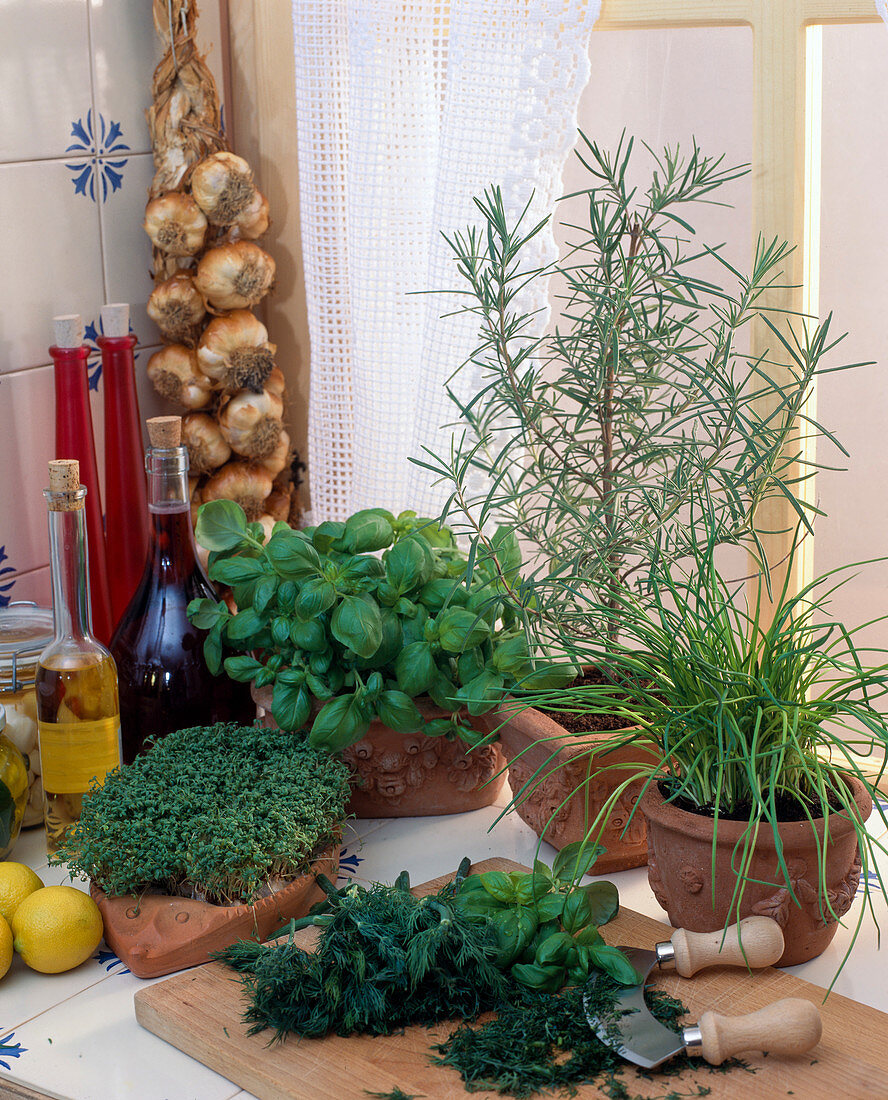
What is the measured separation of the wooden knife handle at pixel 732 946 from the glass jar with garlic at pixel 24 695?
534 mm

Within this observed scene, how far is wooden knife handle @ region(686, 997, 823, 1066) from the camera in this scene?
0.64 m

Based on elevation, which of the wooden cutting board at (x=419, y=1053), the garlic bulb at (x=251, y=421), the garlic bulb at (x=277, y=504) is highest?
the garlic bulb at (x=251, y=421)

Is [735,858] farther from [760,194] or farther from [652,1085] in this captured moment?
[760,194]

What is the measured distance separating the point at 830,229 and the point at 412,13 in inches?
16.3

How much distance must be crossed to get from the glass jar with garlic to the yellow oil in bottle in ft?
0.14

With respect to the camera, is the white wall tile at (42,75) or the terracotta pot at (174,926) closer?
the terracotta pot at (174,926)

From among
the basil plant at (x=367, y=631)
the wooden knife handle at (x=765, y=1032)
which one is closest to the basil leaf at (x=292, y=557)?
the basil plant at (x=367, y=631)

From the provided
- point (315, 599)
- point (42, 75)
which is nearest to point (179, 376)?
point (42, 75)

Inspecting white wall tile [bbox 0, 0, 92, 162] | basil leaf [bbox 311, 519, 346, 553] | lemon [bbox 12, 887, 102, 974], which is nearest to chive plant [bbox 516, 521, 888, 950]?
basil leaf [bbox 311, 519, 346, 553]

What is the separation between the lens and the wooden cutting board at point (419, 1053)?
632 mm

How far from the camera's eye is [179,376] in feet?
3.81

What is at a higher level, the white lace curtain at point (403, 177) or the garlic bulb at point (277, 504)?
the white lace curtain at point (403, 177)

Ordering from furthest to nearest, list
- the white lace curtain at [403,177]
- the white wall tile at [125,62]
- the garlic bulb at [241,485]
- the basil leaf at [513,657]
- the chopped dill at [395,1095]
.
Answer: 1. the garlic bulb at [241,485]
2. the white wall tile at [125,62]
3. the white lace curtain at [403,177]
4. the basil leaf at [513,657]
5. the chopped dill at [395,1095]

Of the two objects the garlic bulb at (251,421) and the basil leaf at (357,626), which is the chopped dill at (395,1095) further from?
the garlic bulb at (251,421)
